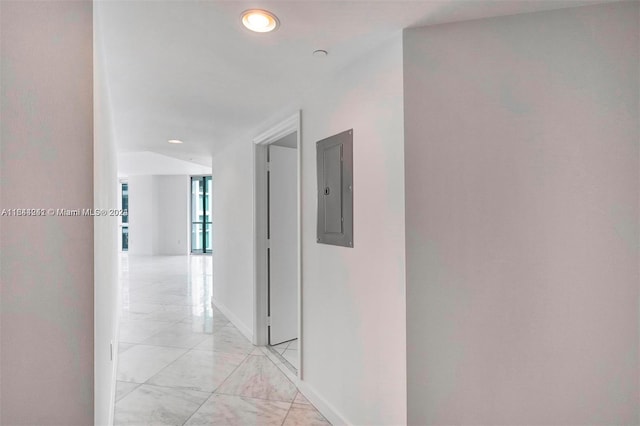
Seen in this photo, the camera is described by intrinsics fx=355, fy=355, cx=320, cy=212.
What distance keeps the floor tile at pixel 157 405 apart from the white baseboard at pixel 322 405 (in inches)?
29.5

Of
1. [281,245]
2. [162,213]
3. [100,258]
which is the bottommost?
[281,245]

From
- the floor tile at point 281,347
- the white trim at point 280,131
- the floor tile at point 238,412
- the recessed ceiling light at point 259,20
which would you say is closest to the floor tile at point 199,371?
the floor tile at point 238,412

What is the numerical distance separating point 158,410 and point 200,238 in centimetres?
1027

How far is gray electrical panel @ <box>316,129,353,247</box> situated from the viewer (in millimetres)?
2221

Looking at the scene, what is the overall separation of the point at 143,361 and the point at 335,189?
2570mm

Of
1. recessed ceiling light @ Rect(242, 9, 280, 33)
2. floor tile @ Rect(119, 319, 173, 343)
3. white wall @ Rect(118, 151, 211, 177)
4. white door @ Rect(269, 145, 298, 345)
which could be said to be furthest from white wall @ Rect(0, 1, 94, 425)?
white wall @ Rect(118, 151, 211, 177)

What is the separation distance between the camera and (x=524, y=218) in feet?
5.66

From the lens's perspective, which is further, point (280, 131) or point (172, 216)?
point (172, 216)

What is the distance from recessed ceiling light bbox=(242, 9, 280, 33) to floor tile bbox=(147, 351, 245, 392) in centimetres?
261

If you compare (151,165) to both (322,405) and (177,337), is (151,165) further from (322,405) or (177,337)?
(322,405)

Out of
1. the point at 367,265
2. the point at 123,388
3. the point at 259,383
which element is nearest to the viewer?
the point at 367,265

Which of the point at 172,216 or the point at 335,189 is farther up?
the point at 335,189

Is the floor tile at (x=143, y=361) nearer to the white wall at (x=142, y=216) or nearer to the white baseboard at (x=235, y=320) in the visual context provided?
the white baseboard at (x=235, y=320)

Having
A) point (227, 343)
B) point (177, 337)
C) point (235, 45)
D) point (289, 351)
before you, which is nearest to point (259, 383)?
point (289, 351)
